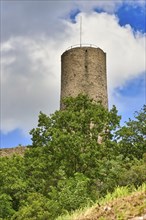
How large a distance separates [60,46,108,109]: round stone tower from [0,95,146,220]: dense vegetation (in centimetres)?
682

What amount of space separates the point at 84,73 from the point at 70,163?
1265 cm

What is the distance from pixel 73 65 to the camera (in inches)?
1332

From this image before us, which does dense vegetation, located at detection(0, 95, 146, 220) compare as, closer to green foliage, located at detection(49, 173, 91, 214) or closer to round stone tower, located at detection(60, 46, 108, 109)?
green foliage, located at detection(49, 173, 91, 214)

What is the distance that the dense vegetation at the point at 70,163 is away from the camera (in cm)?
1825

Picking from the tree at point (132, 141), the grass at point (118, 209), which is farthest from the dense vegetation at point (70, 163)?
the grass at point (118, 209)

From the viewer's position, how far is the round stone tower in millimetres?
33156

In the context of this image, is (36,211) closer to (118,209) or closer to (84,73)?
(118,209)

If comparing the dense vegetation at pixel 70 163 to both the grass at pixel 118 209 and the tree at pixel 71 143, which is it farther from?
the grass at pixel 118 209

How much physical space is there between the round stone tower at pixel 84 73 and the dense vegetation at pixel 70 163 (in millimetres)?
6817

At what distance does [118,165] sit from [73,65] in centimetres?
1454

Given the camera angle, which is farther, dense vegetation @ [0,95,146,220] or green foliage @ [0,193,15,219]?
green foliage @ [0,193,15,219]

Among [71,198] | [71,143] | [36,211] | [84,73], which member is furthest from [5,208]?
[84,73]

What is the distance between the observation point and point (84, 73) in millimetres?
33562

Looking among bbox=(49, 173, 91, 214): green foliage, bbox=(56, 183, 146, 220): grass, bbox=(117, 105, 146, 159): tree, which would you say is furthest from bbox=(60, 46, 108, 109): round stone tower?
bbox=(56, 183, 146, 220): grass
